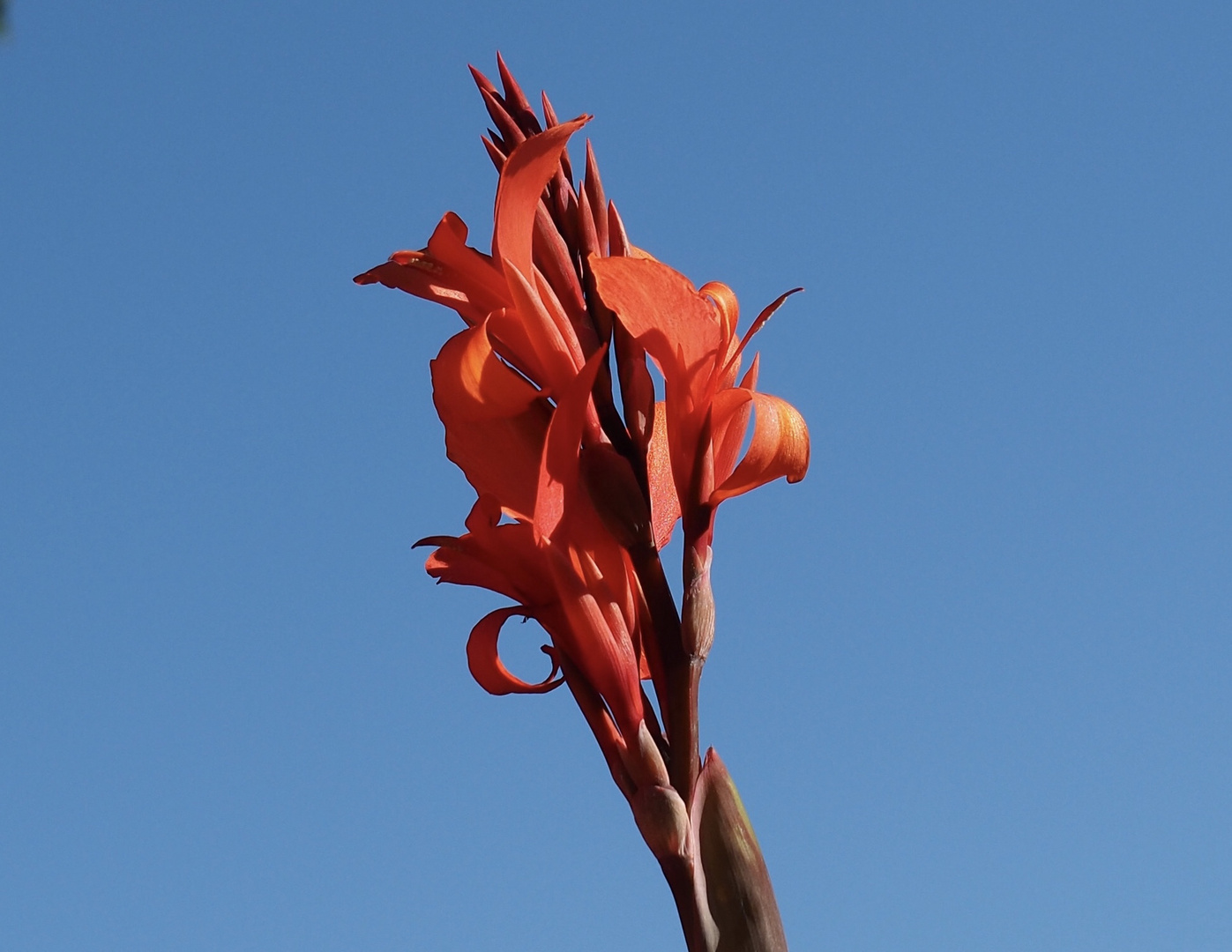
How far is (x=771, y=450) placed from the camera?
1.83 m

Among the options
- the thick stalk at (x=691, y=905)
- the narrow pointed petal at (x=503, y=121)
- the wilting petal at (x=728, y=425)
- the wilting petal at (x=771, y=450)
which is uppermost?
the narrow pointed petal at (x=503, y=121)

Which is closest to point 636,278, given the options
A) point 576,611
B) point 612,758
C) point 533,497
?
point 533,497

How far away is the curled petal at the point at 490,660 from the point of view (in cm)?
201

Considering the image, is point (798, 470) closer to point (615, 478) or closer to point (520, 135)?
point (615, 478)

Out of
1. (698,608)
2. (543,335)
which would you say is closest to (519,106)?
(543,335)

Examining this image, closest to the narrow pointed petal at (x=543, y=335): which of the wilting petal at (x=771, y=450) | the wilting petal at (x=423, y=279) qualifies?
the wilting petal at (x=423, y=279)

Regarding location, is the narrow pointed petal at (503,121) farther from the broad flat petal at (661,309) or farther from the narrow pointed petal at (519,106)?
the broad flat petal at (661,309)

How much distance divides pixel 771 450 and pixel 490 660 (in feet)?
1.76

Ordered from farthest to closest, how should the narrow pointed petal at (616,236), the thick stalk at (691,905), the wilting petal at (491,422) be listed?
1. the narrow pointed petal at (616,236)
2. the wilting petal at (491,422)
3. the thick stalk at (691,905)

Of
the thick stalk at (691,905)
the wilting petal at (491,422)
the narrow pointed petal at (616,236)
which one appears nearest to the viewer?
the thick stalk at (691,905)

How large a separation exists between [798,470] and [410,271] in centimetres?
63

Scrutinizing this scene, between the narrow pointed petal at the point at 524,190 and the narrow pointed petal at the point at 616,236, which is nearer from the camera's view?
the narrow pointed petal at the point at 524,190

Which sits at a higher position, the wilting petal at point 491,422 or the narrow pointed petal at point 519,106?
the narrow pointed petal at point 519,106

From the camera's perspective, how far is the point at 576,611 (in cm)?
183
